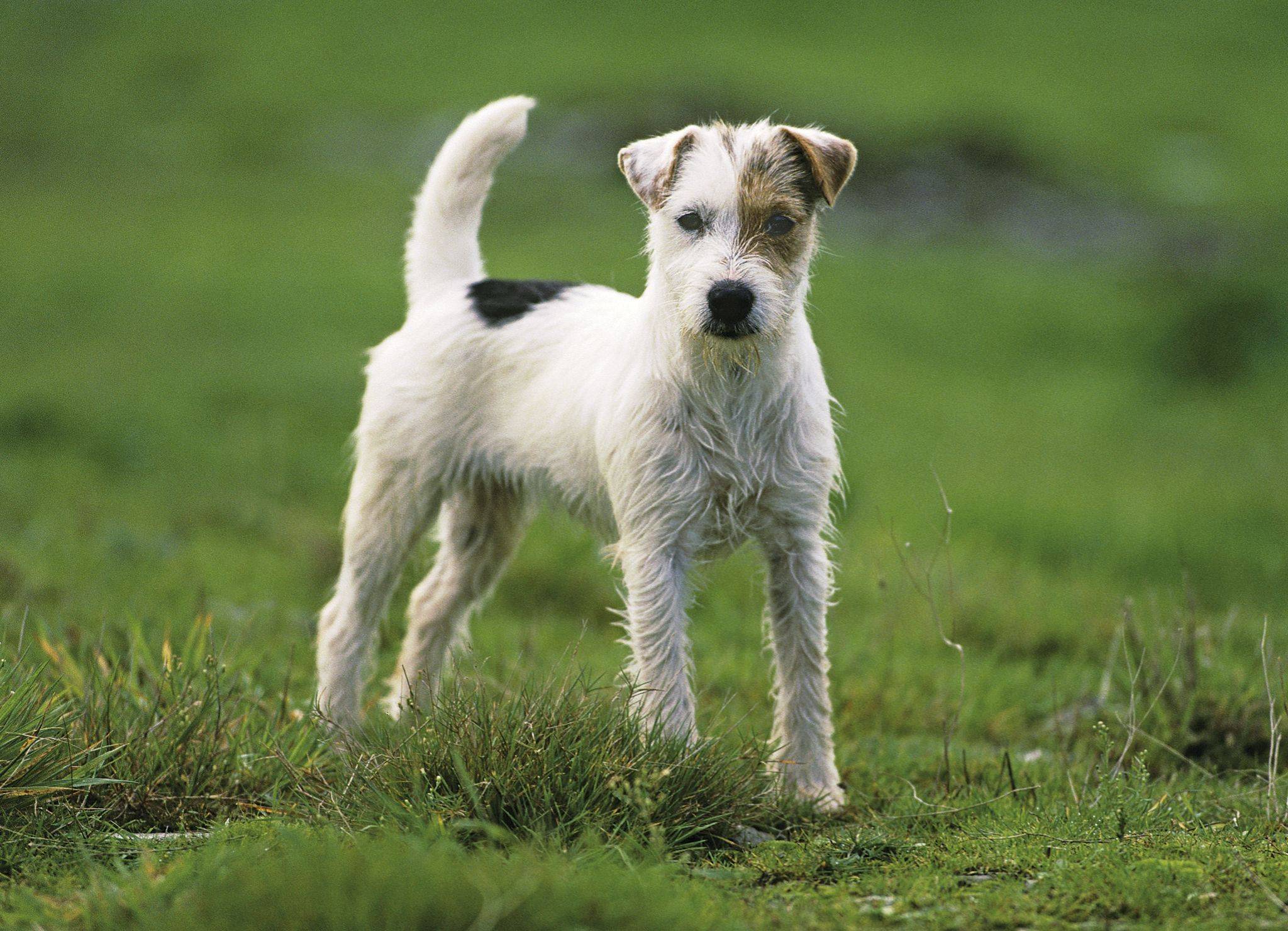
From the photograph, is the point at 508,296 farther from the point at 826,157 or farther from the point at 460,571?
the point at 826,157

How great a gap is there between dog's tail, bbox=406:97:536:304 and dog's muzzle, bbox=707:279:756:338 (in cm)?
204

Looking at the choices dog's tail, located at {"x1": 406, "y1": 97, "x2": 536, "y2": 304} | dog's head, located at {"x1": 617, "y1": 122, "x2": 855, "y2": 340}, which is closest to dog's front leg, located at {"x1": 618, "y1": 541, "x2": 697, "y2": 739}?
dog's head, located at {"x1": 617, "y1": 122, "x2": 855, "y2": 340}

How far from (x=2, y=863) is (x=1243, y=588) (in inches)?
300

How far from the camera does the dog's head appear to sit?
427 cm

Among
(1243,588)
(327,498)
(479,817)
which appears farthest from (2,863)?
(1243,588)

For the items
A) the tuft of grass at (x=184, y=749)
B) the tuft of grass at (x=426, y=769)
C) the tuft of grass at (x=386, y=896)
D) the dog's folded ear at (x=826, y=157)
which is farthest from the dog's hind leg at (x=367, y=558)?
the tuft of grass at (x=386, y=896)

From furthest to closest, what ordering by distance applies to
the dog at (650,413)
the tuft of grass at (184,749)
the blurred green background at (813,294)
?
the blurred green background at (813,294) < the dog at (650,413) < the tuft of grass at (184,749)

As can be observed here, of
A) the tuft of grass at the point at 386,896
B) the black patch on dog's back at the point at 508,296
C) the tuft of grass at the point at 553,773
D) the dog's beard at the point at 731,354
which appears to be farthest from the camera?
the black patch on dog's back at the point at 508,296

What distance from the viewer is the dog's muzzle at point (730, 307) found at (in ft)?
13.8

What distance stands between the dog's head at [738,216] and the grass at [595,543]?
48.7 inches

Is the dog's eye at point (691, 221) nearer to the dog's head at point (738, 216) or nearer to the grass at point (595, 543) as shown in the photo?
the dog's head at point (738, 216)

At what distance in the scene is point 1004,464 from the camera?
38.0 feet

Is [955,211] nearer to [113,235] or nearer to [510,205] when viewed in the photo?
[510,205]

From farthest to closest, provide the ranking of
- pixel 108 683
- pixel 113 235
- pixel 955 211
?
pixel 955 211, pixel 113 235, pixel 108 683
